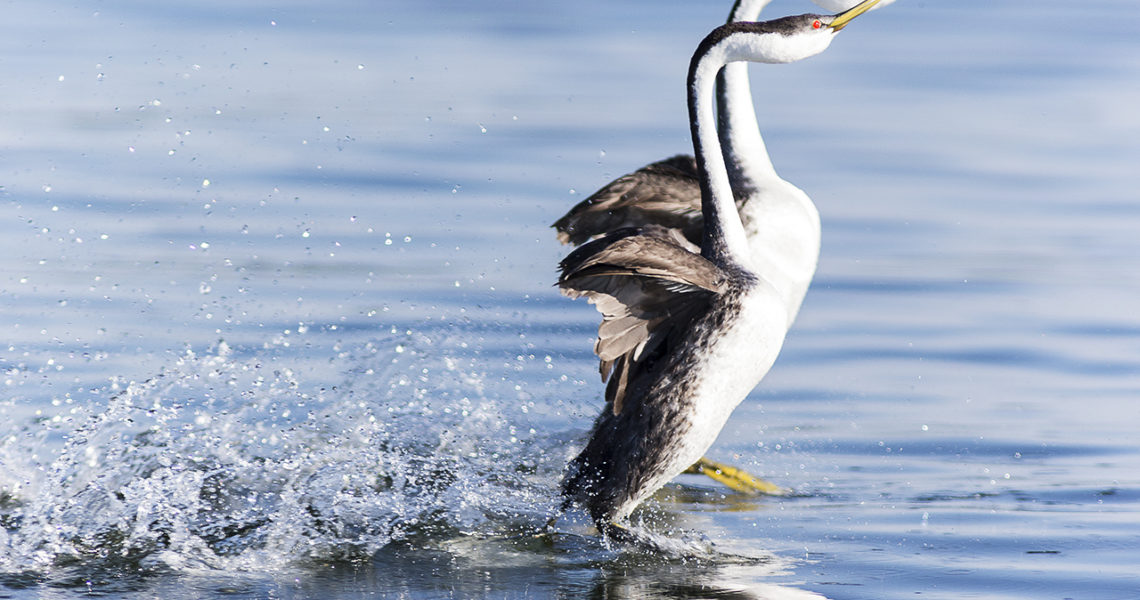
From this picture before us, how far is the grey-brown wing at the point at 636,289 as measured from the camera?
552 cm

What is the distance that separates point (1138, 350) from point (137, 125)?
7562 mm

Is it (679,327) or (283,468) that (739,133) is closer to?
(679,327)

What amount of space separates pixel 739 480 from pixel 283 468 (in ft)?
5.94

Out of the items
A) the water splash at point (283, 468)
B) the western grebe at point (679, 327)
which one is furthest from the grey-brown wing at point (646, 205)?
the water splash at point (283, 468)

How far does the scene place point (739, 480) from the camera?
262 inches

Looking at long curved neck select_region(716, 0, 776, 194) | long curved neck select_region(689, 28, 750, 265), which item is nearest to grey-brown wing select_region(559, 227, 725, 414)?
long curved neck select_region(689, 28, 750, 265)

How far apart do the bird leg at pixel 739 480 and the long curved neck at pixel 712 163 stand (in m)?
1.05

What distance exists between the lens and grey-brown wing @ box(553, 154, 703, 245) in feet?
22.7

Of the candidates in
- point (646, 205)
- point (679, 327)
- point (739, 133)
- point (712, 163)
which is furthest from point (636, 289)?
point (739, 133)

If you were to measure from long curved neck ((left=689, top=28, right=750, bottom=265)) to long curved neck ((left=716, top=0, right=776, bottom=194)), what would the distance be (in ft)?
2.66

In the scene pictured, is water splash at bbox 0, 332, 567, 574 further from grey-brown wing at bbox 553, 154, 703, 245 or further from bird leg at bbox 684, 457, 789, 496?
grey-brown wing at bbox 553, 154, 703, 245

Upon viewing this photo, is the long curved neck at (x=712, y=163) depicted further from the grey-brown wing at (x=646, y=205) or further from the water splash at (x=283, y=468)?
the water splash at (x=283, y=468)

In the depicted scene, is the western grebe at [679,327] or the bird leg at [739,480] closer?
the western grebe at [679,327]

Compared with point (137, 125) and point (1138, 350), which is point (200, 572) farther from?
point (137, 125)
